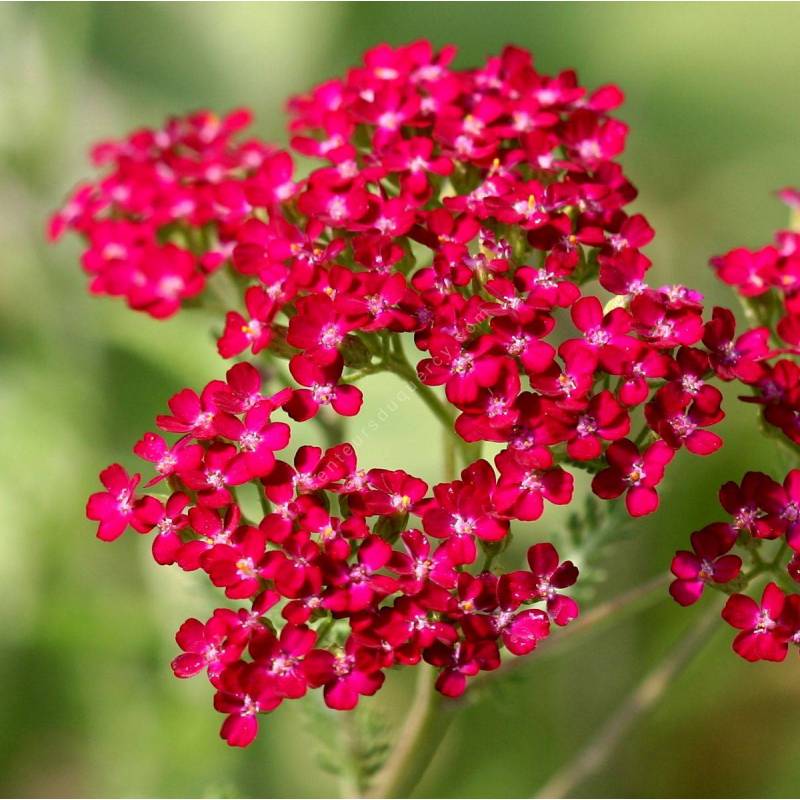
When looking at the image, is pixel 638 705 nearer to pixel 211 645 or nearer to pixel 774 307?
pixel 774 307

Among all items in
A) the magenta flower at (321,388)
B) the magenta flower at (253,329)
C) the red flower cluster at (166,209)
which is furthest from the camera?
the red flower cluster at (166,209)

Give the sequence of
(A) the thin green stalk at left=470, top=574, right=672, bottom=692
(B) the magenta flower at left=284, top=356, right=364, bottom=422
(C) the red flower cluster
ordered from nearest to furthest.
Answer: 1. (B) the magenta flower at left=284, top=356, right=364, bottom=422
2. (A) the thin green stalk at left=470, top=574, right=672, bottom=692
3. (C) the red flower cluster

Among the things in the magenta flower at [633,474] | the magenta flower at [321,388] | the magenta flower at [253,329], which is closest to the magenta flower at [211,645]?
the magenta flower at [321,388]

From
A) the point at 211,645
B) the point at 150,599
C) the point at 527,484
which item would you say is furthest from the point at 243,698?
the point at 150,599

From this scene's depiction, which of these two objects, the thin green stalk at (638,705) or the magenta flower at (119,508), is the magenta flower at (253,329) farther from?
the thin green stalk at (638,705)

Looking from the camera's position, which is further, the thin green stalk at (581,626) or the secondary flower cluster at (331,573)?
the thin green stalk at (581,626)

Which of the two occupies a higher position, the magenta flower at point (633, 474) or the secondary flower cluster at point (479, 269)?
the secondary flower cluster at point (479, 269)

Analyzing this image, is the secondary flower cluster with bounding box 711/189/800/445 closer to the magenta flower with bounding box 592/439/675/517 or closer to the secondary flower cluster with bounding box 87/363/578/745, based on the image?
the magenta flower with bounding box 592/439/675/517

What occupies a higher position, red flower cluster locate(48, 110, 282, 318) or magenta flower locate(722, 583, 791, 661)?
red flower cluster locate(48, 110, 282, 318)

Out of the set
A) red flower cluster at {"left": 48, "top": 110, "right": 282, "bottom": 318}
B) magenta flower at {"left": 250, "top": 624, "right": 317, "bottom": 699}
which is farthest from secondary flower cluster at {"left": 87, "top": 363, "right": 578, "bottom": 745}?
red flower cluster at {"left": 48, "top": 110, "right": 282, "bottom": 318}
